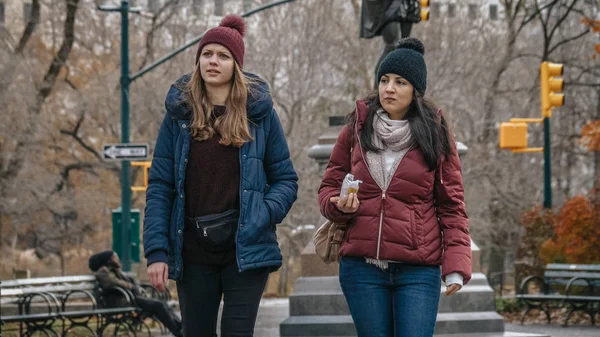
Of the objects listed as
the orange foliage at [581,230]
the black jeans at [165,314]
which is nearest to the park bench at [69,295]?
the black jeans at [165,314]

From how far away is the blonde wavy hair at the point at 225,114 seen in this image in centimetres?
576

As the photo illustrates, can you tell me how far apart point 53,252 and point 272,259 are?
3758 cm

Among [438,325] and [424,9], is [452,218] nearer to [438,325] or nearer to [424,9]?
[438,325]

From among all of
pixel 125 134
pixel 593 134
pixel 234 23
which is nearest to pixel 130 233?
pixel 125 134

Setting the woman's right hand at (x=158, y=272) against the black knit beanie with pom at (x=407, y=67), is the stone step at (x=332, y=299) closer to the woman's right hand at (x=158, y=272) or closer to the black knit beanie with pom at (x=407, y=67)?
the black knit beanie with pom at (x=407, y=67)

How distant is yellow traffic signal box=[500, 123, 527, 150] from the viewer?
2506 cm

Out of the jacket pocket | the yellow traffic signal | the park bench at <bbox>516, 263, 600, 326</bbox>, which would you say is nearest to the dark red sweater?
the jacket pocket

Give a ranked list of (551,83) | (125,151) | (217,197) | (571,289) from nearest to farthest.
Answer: (217,197), (571,289), (125,151), (551,83)

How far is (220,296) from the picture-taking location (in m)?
5.71

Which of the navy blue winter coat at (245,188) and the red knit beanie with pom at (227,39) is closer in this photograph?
the navy blue winter coat at (245,188)

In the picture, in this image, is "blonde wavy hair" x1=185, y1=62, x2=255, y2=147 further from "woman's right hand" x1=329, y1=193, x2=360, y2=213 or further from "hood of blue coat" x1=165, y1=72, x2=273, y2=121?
"woman's right hand" x1=329, y1=193, x2=360, y2=213

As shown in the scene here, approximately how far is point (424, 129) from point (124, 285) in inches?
413

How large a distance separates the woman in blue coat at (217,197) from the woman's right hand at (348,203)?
10.1 inches

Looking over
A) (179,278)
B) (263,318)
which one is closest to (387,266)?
(179,278)
